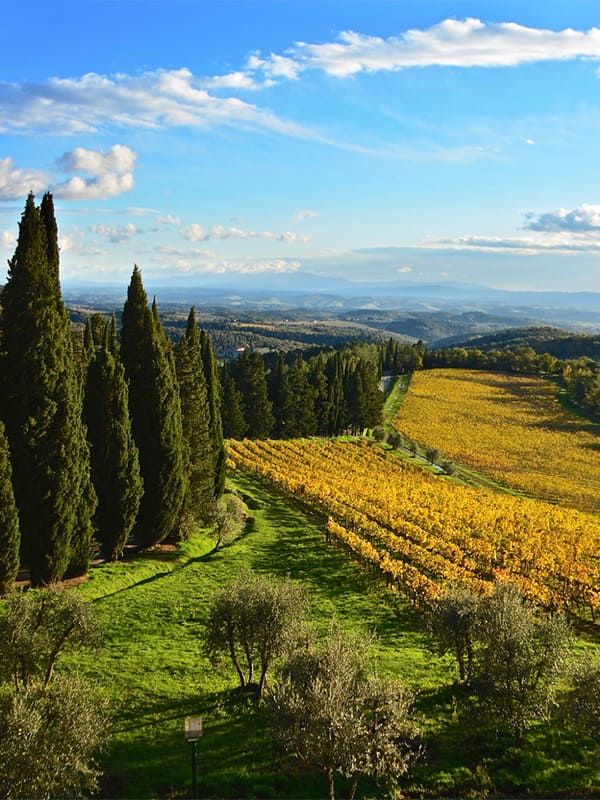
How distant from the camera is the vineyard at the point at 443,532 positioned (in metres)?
33.9

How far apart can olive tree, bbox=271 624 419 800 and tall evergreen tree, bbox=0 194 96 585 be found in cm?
1578

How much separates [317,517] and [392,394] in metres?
84.8

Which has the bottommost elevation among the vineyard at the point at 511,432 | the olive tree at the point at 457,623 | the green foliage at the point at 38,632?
the vineyard at the point at 511,432

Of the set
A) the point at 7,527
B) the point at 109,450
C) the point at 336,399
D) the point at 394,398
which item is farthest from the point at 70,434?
the point at 394,398

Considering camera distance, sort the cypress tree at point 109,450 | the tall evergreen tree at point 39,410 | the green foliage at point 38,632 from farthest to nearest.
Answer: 1. the cypress tree at point 109,450
2. the tall evergreen tree at point 39,410
3. the green foliage at point 38,632

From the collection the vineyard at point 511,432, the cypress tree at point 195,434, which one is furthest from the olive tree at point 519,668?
the vineyard at point 511,432

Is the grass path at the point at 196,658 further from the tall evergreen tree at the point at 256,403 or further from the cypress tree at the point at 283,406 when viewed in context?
the cypress tree at the point at 283,406

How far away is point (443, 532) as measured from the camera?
4250 cm

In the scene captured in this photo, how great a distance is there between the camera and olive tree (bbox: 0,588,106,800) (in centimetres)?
1177

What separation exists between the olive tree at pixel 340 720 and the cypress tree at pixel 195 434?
25.8 metres

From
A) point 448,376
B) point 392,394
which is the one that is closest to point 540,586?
point 392,394

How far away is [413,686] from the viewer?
72.6 feet

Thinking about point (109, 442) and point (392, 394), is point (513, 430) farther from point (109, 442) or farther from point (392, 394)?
point (109, 442)

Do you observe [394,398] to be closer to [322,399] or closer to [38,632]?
[322,399]
